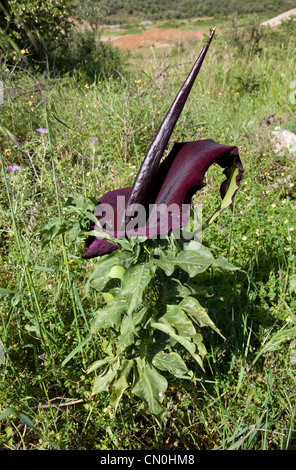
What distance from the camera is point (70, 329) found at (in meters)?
1.45

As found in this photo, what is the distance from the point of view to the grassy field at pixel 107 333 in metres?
1.16

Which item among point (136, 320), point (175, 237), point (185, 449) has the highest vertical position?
point (175, 237)

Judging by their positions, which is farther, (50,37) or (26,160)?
(50,37)

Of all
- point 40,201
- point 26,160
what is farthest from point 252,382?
point 26,160

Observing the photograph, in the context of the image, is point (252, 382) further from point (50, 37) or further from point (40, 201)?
point (50, 37)

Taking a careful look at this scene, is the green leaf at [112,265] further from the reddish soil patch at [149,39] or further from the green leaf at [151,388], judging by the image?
the reddish soil patch at [149,39]

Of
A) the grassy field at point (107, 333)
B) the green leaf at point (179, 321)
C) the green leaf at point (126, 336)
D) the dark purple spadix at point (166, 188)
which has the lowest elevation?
the grassy field at point (107, 333)

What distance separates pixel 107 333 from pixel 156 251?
0.54 meters

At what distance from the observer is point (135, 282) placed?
87 cm

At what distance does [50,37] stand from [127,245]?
5729 mm

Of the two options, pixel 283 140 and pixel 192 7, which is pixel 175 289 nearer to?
pixel 283 140

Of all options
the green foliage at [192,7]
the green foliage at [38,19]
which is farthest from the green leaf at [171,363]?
the green foliage at [192,7]

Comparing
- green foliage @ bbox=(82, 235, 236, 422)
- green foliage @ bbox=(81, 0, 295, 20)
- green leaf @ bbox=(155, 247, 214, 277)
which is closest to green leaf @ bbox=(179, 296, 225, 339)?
green foliage @ bbox=(82, 235, 236, 422)

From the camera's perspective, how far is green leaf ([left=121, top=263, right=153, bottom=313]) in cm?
86
